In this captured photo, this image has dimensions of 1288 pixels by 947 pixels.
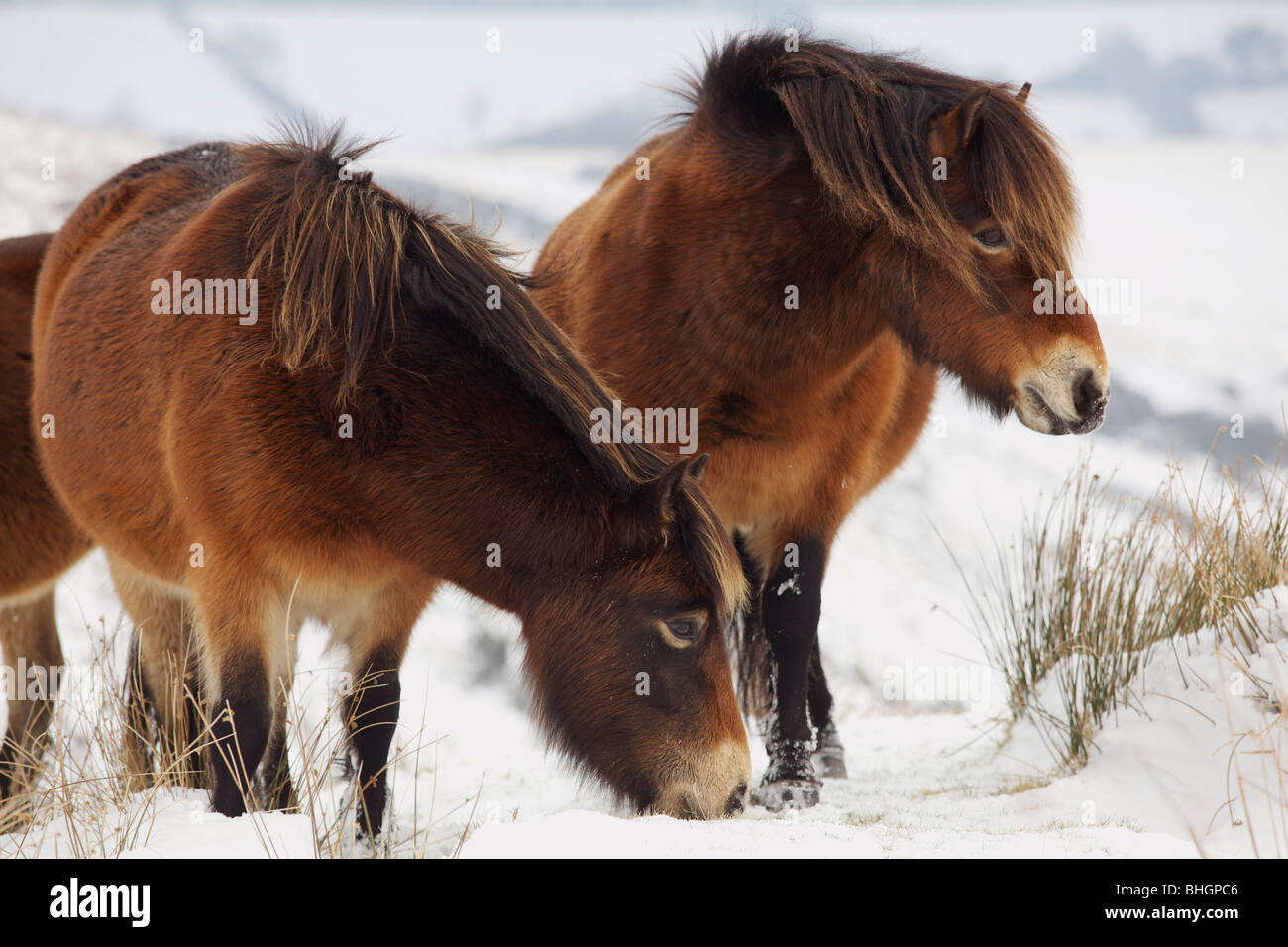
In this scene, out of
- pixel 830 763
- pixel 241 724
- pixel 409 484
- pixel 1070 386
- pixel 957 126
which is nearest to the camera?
pixel 409 484

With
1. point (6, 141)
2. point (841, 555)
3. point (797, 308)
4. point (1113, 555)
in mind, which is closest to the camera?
point (797, 308)

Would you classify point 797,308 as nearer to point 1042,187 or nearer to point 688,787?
point 1042,187

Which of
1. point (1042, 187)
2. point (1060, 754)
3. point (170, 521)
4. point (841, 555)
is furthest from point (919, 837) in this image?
point (841, 555)

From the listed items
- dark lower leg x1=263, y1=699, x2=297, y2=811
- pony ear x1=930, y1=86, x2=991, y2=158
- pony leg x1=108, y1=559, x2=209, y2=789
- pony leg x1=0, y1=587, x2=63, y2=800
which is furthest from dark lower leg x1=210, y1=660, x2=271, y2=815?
pony ear x1=930, y1=86, x2=991, y2=158

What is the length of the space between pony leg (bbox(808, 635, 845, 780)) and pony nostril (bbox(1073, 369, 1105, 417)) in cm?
199

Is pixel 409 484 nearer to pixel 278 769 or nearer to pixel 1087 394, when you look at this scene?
pixel 278 769

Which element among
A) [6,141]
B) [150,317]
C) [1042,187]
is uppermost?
[6,141]

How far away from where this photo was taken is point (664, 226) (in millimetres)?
4281

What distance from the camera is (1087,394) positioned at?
3.63 meters

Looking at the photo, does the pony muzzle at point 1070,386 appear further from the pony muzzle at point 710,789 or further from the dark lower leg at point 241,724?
the dark lower leg at point 241,724

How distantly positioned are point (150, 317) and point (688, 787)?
2.48 meters

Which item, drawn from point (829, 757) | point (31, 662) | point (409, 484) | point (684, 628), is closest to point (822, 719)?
point (829, 757)

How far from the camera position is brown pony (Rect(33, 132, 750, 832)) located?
319cm

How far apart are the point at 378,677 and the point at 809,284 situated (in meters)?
2.11
